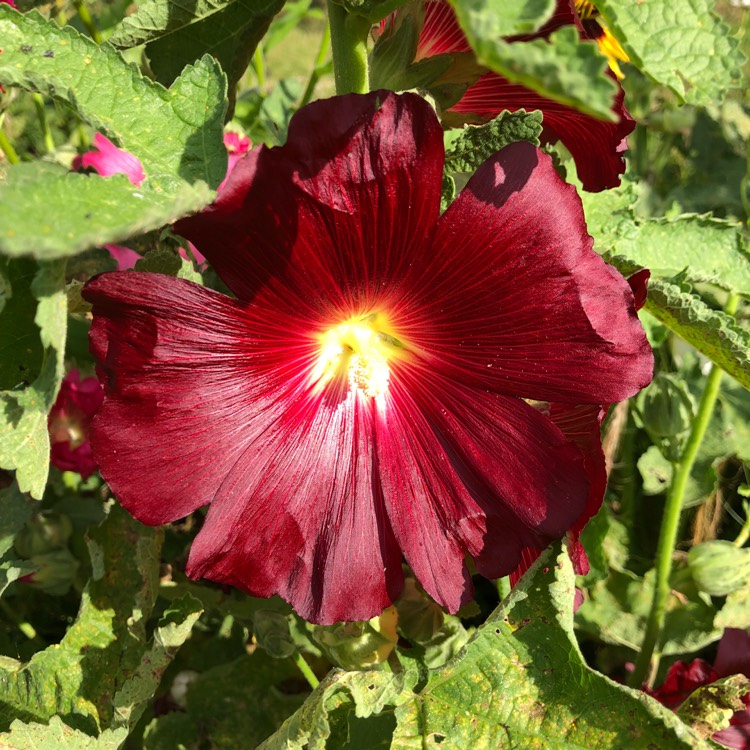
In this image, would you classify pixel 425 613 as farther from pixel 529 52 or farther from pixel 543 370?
pixel 529 52

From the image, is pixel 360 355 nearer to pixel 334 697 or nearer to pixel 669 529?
pixel 334 697

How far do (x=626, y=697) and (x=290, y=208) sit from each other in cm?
50

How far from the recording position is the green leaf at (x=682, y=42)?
20.3 inches

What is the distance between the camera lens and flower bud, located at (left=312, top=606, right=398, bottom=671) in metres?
0.90

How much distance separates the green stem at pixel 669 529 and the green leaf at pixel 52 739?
71cm

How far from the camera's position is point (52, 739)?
2.60 ft

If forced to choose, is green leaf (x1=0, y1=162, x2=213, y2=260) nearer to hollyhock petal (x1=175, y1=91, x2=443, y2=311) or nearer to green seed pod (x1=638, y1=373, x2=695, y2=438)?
hollyhock petal (x1=175, y1=91, x2=443, y2=311)

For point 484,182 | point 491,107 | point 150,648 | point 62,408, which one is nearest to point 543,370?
point 484,182

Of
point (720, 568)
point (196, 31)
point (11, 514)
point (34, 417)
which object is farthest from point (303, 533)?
point (720, 568)

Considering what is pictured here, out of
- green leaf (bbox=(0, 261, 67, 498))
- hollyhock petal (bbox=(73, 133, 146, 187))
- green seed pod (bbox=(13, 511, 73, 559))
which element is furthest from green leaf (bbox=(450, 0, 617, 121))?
green seed pod (bbox=(13, 511, 73, 559))

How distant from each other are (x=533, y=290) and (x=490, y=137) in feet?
0.44

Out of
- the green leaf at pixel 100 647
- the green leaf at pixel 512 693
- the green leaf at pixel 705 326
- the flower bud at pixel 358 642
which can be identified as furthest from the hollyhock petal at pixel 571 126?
the green leaf at pixel 100 647

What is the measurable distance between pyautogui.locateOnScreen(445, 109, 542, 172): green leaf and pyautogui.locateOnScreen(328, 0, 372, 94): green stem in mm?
99

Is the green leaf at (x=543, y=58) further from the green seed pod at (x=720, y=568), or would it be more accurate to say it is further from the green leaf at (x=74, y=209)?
the green seed pod at (x=720, y=568)
